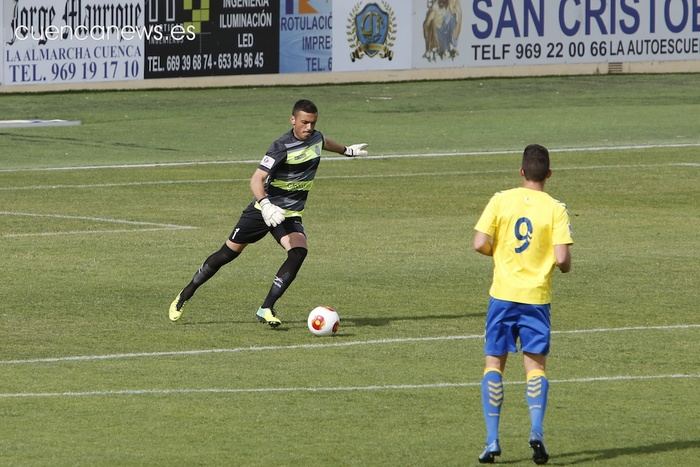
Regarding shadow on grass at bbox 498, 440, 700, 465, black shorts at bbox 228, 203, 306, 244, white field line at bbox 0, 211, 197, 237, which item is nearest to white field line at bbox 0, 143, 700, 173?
white field line at bbox 0, 211, 197, 237

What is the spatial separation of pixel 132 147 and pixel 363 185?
25.1ft

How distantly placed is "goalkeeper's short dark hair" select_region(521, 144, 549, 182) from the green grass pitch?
5.54ft

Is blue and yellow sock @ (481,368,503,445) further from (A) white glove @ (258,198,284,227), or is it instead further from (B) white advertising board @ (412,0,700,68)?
(B) white advertising board @ (412,0,700,68)

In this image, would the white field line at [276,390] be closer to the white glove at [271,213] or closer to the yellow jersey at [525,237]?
the white glove at [271,213]

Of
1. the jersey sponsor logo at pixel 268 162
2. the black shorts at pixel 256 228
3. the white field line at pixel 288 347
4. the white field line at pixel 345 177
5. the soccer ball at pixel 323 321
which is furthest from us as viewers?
the white field line at pixel 345 177

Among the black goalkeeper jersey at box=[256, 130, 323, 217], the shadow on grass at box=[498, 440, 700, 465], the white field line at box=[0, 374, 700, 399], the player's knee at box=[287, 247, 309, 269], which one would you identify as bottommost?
the shadow on grass at box=[498, 440, 700, 465]

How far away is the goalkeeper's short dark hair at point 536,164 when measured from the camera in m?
9.70

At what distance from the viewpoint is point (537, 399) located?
9641mm

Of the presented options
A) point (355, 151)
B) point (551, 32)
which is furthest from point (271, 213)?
point (551, 32)

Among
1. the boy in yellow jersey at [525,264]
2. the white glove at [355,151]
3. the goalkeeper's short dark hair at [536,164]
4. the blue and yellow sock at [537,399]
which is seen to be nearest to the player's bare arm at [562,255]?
the boy in yellow jersey at [525,264]

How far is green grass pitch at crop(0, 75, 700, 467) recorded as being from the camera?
416 inches

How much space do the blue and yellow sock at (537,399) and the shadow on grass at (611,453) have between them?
0.28 meters

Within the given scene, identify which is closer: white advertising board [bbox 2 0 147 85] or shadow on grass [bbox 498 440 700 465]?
shadow on grass [bbox 498 440 700 465]

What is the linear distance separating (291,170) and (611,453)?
5543 millimetres
